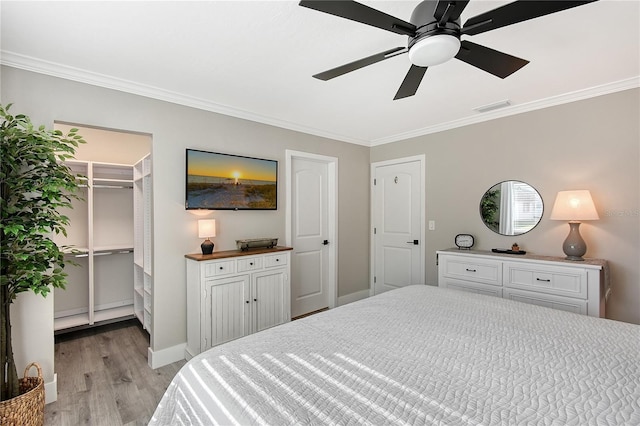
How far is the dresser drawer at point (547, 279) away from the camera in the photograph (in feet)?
8.17

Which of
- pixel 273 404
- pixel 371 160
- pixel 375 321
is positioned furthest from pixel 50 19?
pixel 371 160

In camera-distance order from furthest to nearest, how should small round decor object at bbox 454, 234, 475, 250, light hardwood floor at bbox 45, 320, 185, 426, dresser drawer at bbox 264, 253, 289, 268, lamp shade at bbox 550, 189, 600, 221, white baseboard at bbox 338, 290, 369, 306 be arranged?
white baseboard at bbox 338, 290, 369, 306 → small round decor object at bbox 454, 234, 475, 250 → dresser drawer at bbox 264, 253, 289, 268 → lamp shade at bbox 550, 189, 600, 221 → light hardwood floor at bbox 45, 320, 185, 426

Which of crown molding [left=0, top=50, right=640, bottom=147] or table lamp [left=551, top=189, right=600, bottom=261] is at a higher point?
crown molding [left=0, top=50, right=640, bottom=147]

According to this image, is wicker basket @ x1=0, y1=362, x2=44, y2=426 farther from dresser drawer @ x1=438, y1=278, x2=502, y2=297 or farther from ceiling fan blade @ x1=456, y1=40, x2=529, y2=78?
dresser drawer @ x1=438, y1=278, x2=502, y2=297

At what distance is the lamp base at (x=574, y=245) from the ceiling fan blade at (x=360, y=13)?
2.45 m

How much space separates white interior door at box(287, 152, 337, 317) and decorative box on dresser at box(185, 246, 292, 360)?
0.66 meters

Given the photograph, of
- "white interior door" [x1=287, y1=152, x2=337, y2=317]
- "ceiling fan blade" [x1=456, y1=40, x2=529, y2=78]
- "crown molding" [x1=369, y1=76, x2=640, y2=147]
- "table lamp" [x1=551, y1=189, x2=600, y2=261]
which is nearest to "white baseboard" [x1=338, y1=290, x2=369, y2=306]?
"white interior door" [x1=287, y1=152, x2=337, y2=317]

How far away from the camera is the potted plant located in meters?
1.81

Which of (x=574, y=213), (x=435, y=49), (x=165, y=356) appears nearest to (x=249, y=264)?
(x=165, y=356)

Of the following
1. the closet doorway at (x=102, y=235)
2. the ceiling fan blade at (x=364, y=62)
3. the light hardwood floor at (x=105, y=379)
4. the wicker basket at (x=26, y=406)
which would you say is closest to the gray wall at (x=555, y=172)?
the ceiling fan blade at (x=364, y=62)

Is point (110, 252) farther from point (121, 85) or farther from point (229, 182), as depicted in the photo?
point (121, 85)

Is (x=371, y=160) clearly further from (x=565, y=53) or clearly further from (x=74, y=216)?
(x=74, y=216)

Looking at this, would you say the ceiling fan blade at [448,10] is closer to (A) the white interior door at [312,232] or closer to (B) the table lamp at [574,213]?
(B) the table lamp at [574,213]

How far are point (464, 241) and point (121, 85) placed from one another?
3717 millimetres
